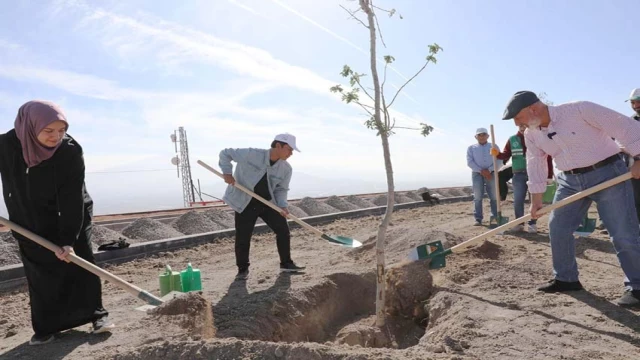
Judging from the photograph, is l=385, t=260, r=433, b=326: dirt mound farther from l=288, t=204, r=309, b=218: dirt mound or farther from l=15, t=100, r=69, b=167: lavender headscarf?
l=288, t=204, r=309, b=218: dirt mound

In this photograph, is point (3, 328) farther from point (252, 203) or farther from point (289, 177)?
point (289, 177)

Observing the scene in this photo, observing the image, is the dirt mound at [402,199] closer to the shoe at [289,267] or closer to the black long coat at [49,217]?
the shoe at [289,267]

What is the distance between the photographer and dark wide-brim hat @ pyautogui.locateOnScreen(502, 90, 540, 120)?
3.38 m

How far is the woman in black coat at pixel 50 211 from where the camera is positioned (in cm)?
294

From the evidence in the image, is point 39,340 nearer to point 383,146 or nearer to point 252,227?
point 252,227

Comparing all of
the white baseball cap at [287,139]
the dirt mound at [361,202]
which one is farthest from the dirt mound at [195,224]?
the dirt mound at [361,202]

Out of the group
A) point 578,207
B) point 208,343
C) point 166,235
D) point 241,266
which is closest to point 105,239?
point 166,235

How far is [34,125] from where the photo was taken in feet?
9.44

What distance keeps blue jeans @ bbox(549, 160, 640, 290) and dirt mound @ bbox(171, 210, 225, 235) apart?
21.5 feet

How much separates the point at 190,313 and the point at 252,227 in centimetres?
171

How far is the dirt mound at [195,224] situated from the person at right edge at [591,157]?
659 centimetres

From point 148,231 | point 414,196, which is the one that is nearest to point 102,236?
point 148,231

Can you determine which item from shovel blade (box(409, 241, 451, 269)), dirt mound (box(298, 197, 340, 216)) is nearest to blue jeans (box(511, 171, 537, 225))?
shovel blade (box(409, 241, 451, 269))

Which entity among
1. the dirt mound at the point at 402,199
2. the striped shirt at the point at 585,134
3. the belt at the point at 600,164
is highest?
the striped shirt at the point at 585,134
